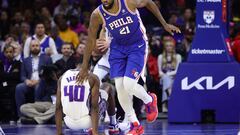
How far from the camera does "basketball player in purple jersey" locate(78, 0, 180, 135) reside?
11.2 m

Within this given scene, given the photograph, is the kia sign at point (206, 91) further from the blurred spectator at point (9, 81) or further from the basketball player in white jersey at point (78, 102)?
the basketball player in white jersey at point (78, 102)

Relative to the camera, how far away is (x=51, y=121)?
614 inches

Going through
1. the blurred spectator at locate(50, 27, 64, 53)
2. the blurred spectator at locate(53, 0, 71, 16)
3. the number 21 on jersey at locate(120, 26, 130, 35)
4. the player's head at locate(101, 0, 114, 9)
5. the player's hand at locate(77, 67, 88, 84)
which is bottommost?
the player's hand at locate(77, 67, 88, 84)

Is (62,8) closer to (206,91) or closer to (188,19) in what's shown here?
(188,19)

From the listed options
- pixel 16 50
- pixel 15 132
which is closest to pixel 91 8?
pixel 16 50

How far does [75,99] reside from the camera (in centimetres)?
1133

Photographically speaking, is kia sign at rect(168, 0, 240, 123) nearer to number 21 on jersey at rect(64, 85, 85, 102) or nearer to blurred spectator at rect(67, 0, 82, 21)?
number 21 on jersey at rect(64, 85, 85, 102)

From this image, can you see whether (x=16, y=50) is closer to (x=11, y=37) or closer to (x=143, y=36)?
(x=11, y=37)

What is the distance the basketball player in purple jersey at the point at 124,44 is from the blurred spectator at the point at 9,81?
5405 mm

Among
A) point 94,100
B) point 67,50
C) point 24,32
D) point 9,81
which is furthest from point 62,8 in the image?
point 94,100

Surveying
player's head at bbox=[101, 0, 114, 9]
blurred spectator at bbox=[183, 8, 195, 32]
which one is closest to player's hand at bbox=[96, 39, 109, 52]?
player's head at bbox=[101, 0, 114, 9]

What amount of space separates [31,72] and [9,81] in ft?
1.66

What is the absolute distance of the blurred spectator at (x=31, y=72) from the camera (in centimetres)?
1620

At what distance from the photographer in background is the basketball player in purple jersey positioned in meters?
4.08
